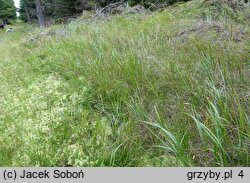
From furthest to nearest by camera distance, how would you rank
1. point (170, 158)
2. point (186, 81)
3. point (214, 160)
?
1. point (186, 81)
2. point (170, 158)
3. point (214, 160)

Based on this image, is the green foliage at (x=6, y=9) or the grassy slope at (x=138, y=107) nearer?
the grassy slope at (x=138, y=107)

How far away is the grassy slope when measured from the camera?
169 centimetres

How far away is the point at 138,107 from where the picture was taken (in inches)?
82.0

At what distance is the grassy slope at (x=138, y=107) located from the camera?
1.69 meters

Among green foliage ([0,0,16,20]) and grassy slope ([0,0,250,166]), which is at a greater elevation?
green foliage ([0,0,16,20])

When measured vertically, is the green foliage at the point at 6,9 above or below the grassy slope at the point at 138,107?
above

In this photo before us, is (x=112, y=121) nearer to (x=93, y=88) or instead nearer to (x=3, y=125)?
(x=93, y=88)

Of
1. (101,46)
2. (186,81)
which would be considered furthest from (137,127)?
(101,46)

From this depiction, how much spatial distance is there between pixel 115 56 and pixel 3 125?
1.39 metres

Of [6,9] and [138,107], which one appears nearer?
[138,107]

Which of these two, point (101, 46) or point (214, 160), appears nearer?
point (214, 160)

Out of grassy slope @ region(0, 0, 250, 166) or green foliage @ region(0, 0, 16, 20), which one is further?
green foliage @ region(0, 0, 16, 20)

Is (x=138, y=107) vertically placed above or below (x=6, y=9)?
below

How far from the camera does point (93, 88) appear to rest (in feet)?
8.98
